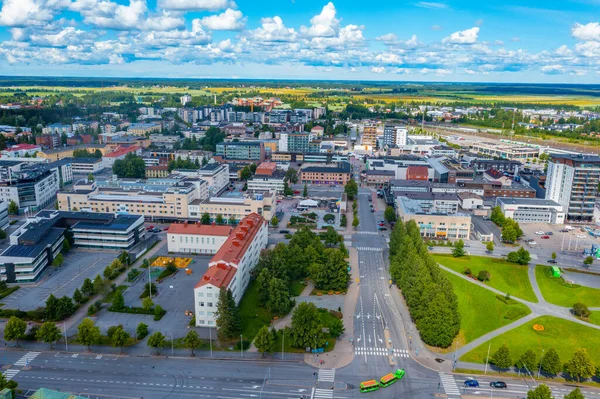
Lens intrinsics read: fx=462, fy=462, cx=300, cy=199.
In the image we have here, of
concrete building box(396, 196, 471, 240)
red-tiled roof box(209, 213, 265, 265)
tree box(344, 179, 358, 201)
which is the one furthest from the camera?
tree box(344, 179, 358, 201)

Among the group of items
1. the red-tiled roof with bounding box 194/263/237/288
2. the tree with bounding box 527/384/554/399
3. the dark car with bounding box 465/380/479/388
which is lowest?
the dark car with bounding box 465/380/479/388

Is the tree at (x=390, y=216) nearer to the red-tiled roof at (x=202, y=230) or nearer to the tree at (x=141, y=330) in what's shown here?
the red-tiled roof at (x=202, y=230)

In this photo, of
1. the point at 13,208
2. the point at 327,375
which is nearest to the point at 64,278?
the point at 13,208

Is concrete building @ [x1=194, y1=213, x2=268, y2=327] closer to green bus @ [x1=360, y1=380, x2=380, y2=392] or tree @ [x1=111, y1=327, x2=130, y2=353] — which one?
tree @ [x1=111, y1=327, x2=130, y2=353]

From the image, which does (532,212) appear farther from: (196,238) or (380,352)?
(196,238)

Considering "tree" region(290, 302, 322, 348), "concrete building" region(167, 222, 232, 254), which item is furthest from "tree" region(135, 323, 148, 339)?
"concrete building" region(167, 222, 232, 254)

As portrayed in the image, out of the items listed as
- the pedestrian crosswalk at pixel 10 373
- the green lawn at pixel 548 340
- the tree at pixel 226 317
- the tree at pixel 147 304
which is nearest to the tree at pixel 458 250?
the green lawn at pixel 548 340

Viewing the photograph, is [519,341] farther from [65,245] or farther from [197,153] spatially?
[197,153]
